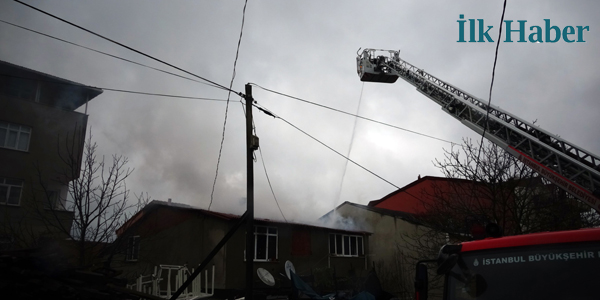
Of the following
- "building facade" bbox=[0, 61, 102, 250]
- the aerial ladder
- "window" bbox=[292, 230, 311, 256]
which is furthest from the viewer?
"window" bbox=[292, 230, 311, 256]

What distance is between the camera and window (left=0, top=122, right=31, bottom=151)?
17.3 metres

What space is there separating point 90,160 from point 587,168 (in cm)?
1324

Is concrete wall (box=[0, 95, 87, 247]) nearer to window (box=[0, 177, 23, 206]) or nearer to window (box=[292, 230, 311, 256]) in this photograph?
window (box=[0, 177, 23, 206])

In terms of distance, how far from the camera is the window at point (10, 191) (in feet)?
53.2

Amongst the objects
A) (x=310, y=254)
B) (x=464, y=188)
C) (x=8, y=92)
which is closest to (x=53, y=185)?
(x=8, y=92)

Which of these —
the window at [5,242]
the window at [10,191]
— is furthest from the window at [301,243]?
the window at [5,242]

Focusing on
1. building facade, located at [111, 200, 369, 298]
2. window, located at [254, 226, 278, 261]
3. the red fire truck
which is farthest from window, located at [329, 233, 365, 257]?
the red fire truck

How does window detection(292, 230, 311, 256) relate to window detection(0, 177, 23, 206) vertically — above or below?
below

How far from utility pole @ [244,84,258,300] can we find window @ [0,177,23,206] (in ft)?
38.1

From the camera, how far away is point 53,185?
53.7 feet

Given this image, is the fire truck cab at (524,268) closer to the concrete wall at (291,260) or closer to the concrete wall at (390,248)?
the concrete wall at (291,260)

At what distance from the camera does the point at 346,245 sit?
23.8m

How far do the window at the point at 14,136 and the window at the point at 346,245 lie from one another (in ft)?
50.7

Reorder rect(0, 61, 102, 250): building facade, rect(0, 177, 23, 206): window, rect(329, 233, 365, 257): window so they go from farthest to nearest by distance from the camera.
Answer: rect(329, 233, 365, 257): window, rect(0, 61, 102, 250): building facade, rect(0, 177, 23, 206): window
